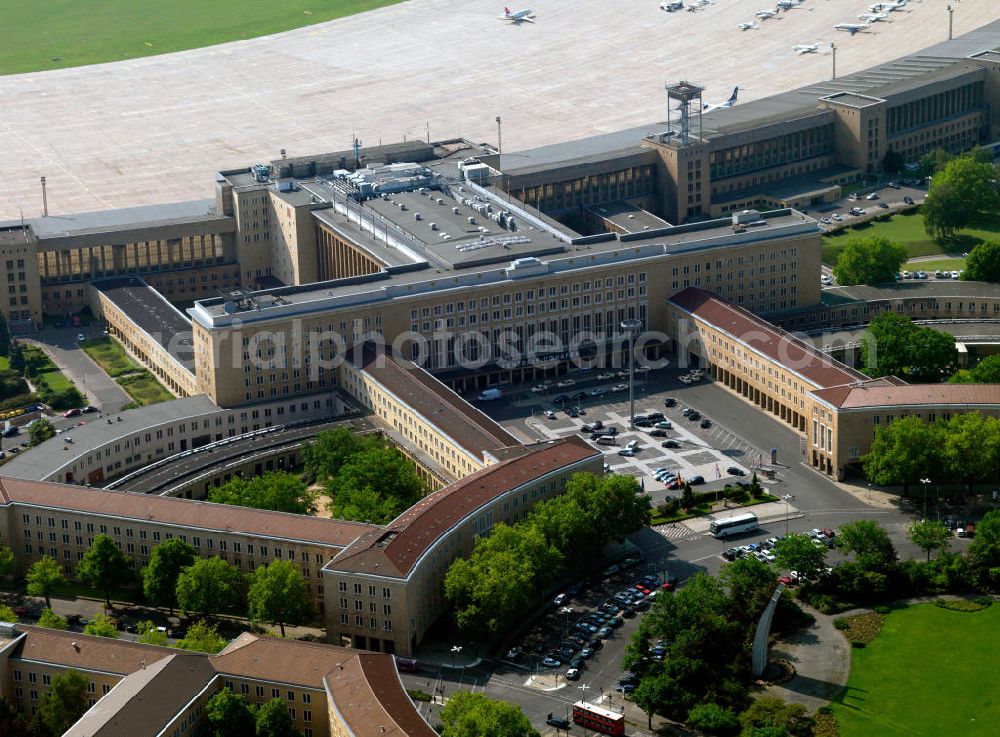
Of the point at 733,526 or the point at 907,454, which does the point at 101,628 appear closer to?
the point at 733,526

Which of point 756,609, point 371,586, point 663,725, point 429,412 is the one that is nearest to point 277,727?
point 371,586

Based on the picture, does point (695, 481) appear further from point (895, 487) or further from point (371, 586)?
point (371, 586)

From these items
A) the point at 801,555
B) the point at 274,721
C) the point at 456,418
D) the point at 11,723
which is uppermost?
the point at 456,418

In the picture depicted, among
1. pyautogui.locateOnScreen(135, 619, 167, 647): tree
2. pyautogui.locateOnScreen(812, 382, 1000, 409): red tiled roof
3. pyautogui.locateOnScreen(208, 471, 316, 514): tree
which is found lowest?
pyautogui.locateOnScreen(135, 619, 167, 647): tree

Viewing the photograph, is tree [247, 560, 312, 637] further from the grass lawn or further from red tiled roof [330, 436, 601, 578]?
the grass lawn

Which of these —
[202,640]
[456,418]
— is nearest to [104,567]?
[202,640]

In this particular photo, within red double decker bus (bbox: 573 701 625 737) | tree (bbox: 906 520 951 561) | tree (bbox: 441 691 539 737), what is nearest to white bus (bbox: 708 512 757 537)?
tree (bbox: 906 520 951 561)
